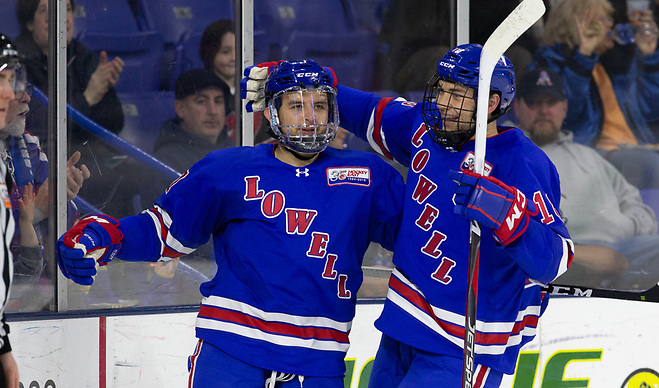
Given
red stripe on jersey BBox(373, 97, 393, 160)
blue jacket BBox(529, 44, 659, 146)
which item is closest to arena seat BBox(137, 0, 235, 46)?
red stripe on jersey BBox(373, 97, 393, 160)

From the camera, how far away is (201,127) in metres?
3.75

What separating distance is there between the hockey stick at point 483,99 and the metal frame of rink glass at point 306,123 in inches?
16.1

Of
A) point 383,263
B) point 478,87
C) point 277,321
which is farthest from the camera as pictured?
point 383,263

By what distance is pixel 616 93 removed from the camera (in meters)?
4.44

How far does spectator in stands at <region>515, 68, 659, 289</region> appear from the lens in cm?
432

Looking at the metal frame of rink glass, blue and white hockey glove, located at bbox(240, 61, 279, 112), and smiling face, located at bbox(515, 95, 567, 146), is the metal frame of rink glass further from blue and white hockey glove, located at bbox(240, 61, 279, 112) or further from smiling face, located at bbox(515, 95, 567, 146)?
smiling face, located at bbox(515, 95, 567, 146)

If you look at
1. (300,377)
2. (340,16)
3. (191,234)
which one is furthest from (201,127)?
(300,377)

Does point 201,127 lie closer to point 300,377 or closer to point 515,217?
point 300,377

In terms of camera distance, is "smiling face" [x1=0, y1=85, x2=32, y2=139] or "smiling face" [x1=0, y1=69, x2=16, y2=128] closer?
"smiling face" [x1=0, y1=69, x2=16, y2=128]

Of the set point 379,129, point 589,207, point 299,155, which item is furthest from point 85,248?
point 589,207

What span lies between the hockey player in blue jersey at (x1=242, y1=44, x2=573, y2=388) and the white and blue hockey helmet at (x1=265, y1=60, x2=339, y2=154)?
26cm

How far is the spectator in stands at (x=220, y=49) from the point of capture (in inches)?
146

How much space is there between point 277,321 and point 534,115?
2622mm

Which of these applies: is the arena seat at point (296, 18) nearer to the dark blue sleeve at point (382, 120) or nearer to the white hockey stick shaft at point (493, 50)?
the dark blue sleeve at point (382, 120)
